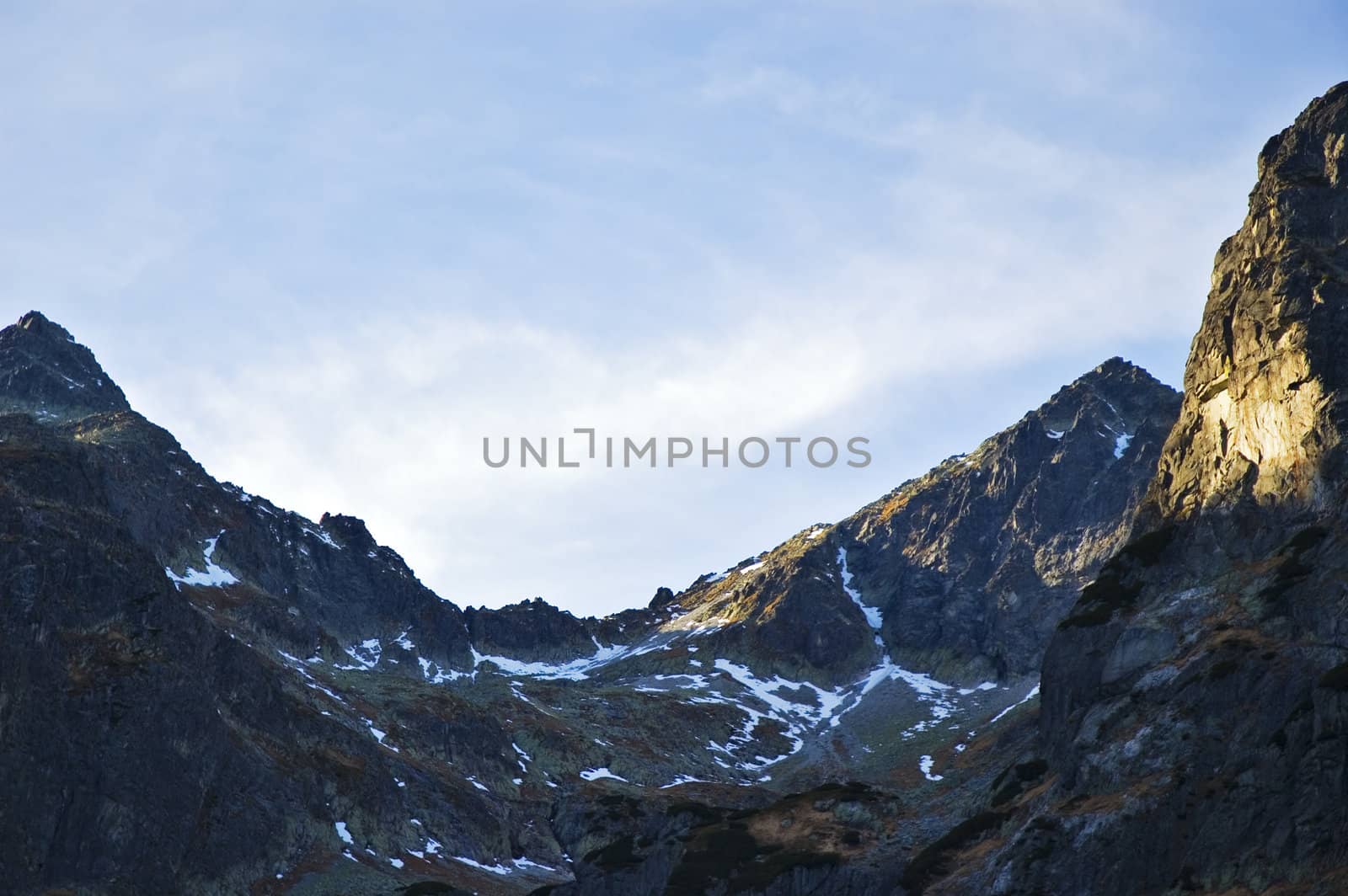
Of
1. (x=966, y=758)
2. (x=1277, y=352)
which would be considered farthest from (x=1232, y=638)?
(x=966, y=758)

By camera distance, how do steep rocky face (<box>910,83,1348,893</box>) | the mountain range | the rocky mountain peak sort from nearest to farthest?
steep rocky face (<box>910,83,1348,893</box>) → the mountain range → the rocky mountain peak

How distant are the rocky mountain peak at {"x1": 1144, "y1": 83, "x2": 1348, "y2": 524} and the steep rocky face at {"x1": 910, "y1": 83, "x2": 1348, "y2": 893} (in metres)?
0.23

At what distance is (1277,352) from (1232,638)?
3593 centimetres

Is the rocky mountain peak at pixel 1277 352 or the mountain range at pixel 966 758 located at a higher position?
the rocky mountain peak at pixel 1277 352

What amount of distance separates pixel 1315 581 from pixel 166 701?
9899 cm

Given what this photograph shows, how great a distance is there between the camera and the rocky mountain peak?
11175 centimetres

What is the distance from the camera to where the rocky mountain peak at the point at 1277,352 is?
367 feet

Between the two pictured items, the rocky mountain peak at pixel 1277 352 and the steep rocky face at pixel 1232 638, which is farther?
the rocky mountain peak at pixel 1277 352

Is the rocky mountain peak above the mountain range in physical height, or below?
above

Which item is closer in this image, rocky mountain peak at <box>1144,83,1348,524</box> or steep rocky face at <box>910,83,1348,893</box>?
steep rocky face at <box>910,83,1348,893</box>

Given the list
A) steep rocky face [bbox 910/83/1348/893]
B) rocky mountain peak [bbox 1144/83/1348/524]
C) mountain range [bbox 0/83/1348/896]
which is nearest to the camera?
steep rocky face [bbox 910/83/1348/893]

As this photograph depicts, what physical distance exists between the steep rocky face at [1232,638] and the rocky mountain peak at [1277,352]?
0.74 feet

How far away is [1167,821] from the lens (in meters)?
79.3

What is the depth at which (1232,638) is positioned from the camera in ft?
314
